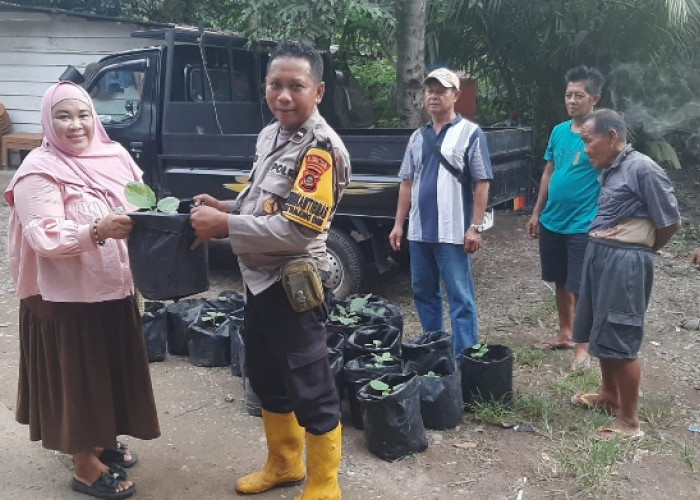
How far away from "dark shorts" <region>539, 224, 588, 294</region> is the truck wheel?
1.50 metres

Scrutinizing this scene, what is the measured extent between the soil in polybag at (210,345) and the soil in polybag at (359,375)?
112 cm

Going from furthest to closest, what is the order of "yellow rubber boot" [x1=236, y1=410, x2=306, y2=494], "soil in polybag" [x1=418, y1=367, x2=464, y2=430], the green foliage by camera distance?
the green foliage < "soil in polybag" [x1=418, y1=367, x2=464, y2=430] < "yellow rubber boot" [x1=236, y1=410, x2=306, y2=494]

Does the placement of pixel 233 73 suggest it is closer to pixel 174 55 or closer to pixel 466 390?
pixel 174 55

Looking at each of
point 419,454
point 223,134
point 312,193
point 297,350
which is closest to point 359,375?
point 419,454

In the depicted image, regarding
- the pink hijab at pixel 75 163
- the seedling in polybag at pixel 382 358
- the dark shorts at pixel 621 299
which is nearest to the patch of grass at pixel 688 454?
the dark shorts at pixel 621 299

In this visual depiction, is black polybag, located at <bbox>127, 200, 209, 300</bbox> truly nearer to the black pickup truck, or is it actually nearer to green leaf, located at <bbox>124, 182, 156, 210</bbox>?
green leaf, located at <bbox>124, 182, 156, 210</bbox>

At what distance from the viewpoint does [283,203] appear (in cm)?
261

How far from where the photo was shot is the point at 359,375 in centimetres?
375

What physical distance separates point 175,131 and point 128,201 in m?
3.66

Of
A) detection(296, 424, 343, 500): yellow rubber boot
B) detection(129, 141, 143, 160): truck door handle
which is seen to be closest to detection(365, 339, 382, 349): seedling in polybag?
detection(296, 424, 343, 500): yellow rubber boot

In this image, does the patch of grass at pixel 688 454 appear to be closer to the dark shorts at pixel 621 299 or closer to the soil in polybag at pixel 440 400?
the dark shorts at pixel 621 299

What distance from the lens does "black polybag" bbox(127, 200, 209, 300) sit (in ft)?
8.53

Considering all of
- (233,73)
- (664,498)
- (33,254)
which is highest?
(233,73)

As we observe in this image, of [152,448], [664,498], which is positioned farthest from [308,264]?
[664,498]
